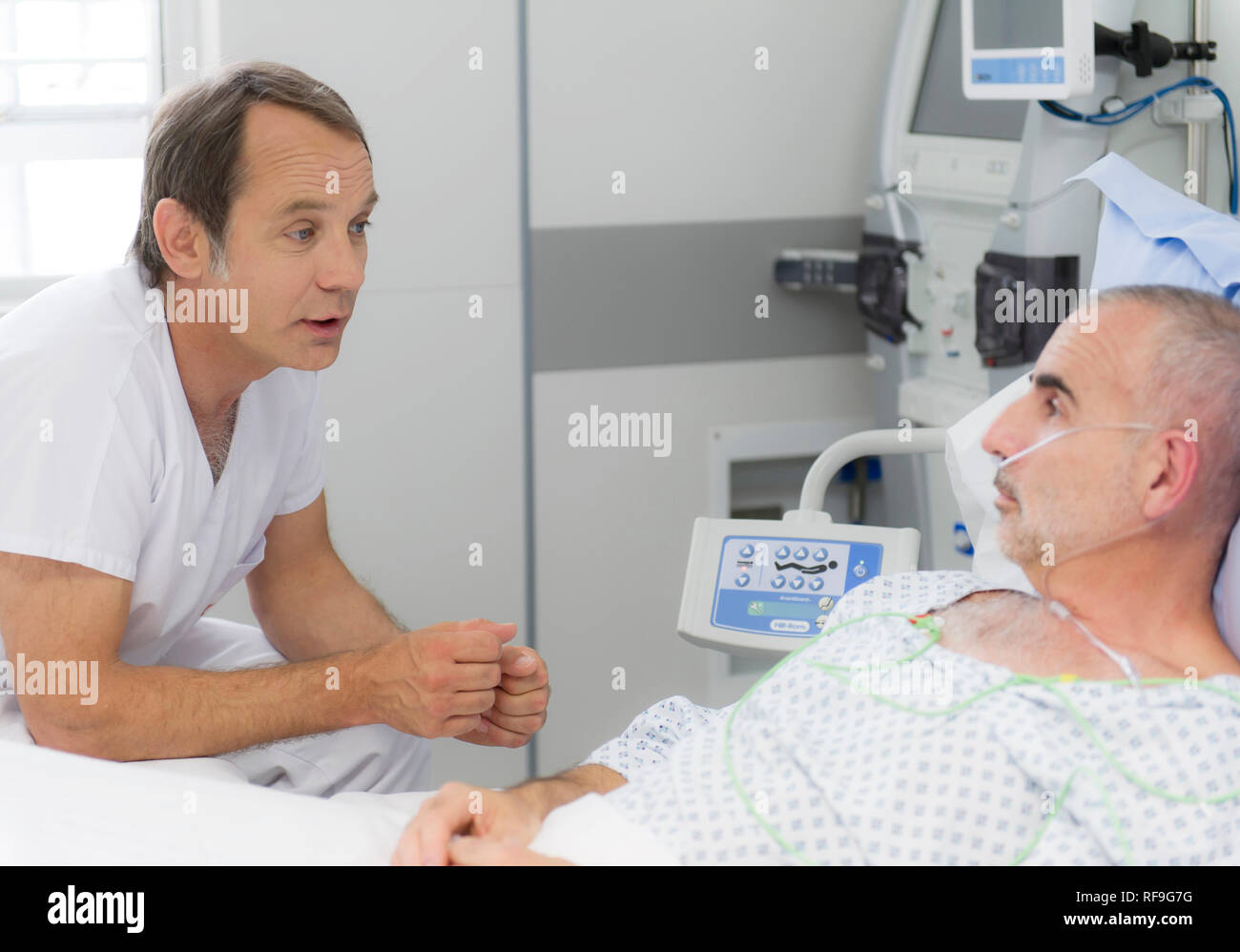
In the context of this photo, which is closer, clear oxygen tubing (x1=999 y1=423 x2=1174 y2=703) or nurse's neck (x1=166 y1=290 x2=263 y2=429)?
clear oxygen tubing (x1=999 y1=423 x2=1174 y2=703)

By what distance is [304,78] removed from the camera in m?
1.64

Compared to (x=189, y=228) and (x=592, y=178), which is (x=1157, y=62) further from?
(x=189, y=228)

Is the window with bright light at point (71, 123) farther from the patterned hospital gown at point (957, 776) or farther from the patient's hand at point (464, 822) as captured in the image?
the patterned hospital gown at point (957, 776)

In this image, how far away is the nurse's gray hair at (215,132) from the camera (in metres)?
1.57

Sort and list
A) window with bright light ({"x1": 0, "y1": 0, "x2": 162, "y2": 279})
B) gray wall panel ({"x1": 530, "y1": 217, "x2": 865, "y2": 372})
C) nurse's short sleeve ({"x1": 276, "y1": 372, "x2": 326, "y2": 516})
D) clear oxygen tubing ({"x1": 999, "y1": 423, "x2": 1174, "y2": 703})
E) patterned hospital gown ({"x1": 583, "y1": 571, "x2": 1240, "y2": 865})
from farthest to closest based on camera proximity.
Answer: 1. gray wall panel ({"x1": 530, "y1": 217, "x2": 865, "y2": 372})
2. window with bright light ({"x1": 0, "y1": 0, "x2": 162, "y2": 279})
3. nurse's short sleeve ({"x1": 276, "y1": 372, "x2": 326, "y2": 516})
4. clear oxygen tubing ({"x1": 999, "y1": 423, "x2": 1174, "y2": 703})
5. patterned hospital gown ({"x1": 583, "y1": 571, "x2": 1240, "y2": 865})

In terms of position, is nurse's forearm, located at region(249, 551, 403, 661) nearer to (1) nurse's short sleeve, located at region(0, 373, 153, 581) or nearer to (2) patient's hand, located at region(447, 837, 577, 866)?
(1) nurse's short sleeve, located at region(0, 373, 153, 581)

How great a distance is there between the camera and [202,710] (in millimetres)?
1496

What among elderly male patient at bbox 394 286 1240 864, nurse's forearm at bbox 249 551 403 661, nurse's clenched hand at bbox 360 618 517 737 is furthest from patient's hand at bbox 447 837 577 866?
nurse's forearm at bbox 249 551 403 661

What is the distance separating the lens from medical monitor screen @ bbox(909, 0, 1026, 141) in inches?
90.5

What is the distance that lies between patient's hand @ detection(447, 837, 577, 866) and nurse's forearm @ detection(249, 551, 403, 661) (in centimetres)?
75

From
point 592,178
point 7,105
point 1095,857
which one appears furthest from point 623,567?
point 1095,857

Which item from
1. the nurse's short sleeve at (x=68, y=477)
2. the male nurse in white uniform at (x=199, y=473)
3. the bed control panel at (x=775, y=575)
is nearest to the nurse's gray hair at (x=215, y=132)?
the male nurse in white uniform at (x=199, y=473)

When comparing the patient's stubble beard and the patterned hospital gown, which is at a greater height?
the patient's stubble beard

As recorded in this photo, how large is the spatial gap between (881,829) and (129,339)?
101 cm
